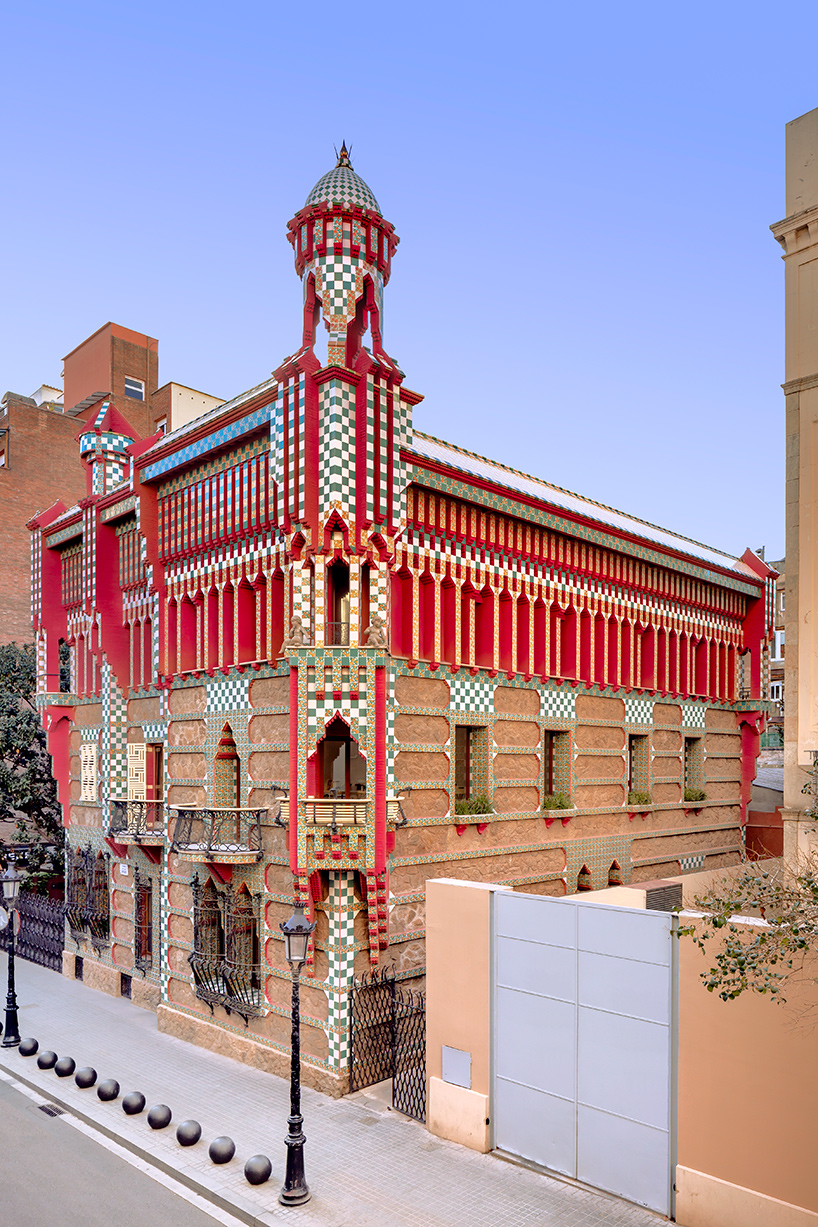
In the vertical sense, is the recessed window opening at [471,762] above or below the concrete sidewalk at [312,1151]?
Answer: above

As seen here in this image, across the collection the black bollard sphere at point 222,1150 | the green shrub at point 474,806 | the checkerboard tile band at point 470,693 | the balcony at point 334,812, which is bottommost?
the black bollard sphere at point 222,1150

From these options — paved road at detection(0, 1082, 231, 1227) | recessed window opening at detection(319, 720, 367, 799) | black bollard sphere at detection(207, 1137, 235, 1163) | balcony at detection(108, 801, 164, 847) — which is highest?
recessed window opening at detection(319, 720, 367, 799)

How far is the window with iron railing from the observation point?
15.9 metres

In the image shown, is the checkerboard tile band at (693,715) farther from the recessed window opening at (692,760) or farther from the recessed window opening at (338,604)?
the recessed window opening at (338,604)

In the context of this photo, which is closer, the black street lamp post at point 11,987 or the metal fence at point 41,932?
the black street lamp post at point 11,987

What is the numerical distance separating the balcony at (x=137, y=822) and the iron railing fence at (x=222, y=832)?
2.16 metres

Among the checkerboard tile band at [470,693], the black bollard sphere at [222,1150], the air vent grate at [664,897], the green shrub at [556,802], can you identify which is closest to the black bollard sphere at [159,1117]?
the black bollard sphere at [222,1150]

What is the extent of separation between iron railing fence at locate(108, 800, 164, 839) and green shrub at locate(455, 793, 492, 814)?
256 inches

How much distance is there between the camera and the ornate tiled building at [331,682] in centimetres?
1427

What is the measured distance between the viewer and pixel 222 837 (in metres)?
16.3

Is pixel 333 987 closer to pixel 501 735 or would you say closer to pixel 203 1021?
pixel 203 1021

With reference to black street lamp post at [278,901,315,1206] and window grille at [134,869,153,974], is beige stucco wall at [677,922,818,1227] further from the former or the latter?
window grille at [134,869,153,974]

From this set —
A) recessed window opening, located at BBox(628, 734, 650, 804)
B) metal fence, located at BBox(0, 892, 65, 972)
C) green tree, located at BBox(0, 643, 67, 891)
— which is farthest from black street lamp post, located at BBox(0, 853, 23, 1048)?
recessed window opening, located at BBox(628, 734, 650, 804)

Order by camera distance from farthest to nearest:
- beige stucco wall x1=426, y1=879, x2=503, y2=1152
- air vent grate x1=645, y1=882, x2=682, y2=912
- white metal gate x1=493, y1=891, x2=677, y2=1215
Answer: air vent grate x1=645, y1=882, x2=682, y2=912 → beige stucco wall x1=426, y1=879, x2=503, y2=1152 → white metal gate x1=493, y1=891, x2=677, y2=1215
